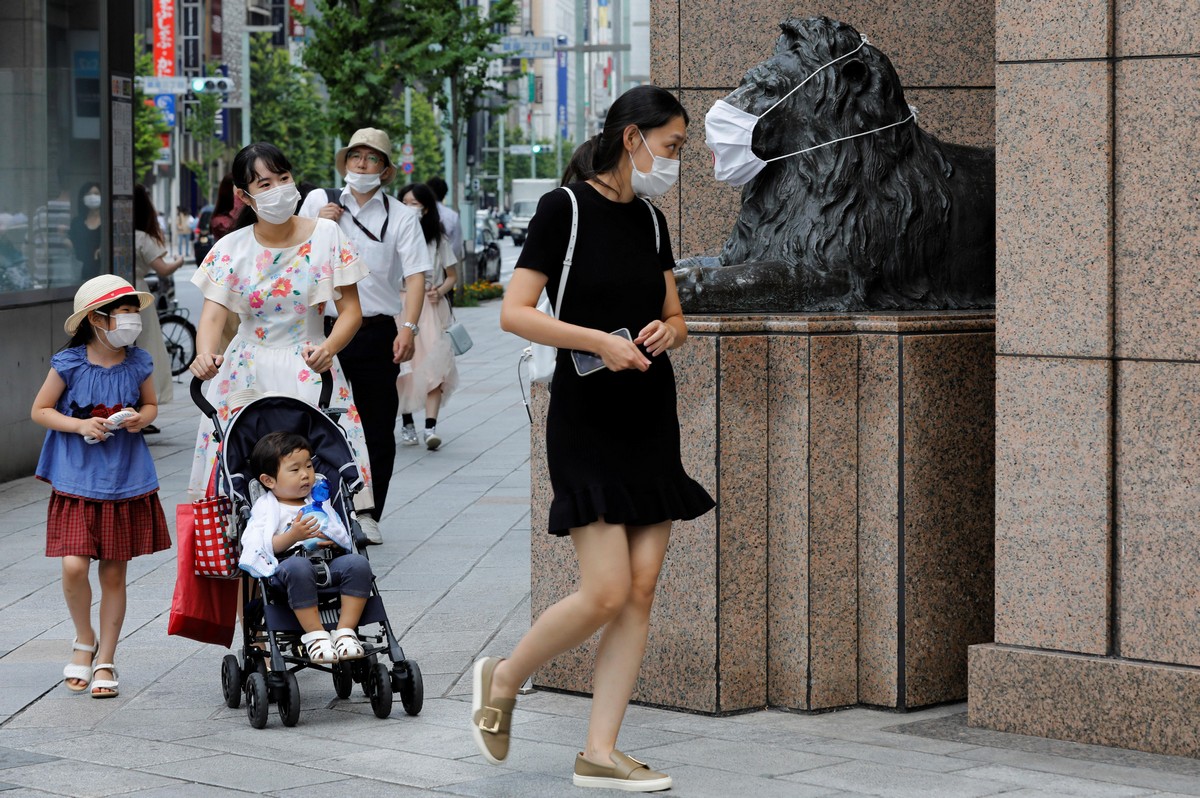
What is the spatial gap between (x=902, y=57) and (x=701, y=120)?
3.09 feet

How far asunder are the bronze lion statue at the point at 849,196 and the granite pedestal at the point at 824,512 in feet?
1.18

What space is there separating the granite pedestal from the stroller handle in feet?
4.91

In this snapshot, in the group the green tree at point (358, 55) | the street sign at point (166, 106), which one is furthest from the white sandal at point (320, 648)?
the street sign at point (166, 106)

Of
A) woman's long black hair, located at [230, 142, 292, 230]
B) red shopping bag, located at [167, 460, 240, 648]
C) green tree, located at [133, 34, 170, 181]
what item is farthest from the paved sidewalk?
green tree, located at [133, 34, 170, 181]

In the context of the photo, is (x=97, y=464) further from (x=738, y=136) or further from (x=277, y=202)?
(x=738, y=136)

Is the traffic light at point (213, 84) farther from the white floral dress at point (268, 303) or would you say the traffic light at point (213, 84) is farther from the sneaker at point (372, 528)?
the white floral dress at point (268, 303)

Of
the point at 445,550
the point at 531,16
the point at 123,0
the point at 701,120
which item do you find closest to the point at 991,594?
the point at 701,120

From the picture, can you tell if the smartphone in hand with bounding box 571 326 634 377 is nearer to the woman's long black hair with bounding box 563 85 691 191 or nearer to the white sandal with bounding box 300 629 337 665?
the woman's long black hair with bounding box 563 85 691 191

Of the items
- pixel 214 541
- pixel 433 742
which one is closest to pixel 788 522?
pixel 433 742

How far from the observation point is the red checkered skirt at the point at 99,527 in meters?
6.71

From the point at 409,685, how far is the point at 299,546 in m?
0.59

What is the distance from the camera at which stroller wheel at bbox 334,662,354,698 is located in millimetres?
6398

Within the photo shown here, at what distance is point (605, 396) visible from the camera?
202 inches

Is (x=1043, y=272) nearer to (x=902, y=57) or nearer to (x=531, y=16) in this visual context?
(x=902, y=57)
